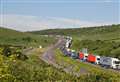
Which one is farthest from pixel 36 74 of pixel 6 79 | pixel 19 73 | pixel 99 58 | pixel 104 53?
pixel 104 53

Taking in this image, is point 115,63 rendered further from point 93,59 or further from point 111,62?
point 93,59

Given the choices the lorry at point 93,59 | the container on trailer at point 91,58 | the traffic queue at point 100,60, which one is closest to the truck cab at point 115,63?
the traffic queue at point 100,60

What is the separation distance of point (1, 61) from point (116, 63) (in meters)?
74.1

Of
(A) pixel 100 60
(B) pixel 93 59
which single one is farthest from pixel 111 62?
(B) pixel 93 59

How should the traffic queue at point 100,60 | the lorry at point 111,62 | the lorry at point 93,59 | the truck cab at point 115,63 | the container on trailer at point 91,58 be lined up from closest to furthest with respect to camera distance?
the truck cab at point 115,63, the lorry at point 111,62, the traffic queue at point 100,60, the lorry at point 93,59, the container on trailer at point 91,58

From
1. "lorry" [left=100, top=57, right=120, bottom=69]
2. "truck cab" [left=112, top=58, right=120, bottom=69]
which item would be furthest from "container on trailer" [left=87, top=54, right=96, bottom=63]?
"truck cab" [left=112, top=58, right=120, bottom=69]

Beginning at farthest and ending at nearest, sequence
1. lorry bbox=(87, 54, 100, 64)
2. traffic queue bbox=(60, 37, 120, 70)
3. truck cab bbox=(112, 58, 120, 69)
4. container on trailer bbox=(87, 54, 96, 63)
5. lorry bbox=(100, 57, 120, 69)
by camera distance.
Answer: container on trailer bbox=(87, 54, 96, 63) < lorry bbox=(87, 54, 100, 64) < traffic queue bbox=(60, 37, 120, 70) < lorry bbox=(100, 57, 120, 69) < truck cab bbox=(112, 58, 120, 69)

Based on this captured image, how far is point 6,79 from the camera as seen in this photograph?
1029 inches

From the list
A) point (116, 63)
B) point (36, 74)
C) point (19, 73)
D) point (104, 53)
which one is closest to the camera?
point (19, 73)

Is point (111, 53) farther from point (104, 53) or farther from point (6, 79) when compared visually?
point (6, 79)

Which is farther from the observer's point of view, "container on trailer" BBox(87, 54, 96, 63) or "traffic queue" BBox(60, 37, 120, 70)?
"container on trailer" BBox(87, 54, 96, 63)

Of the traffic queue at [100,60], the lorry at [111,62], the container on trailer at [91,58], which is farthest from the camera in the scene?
the container on trailer at [91,58]

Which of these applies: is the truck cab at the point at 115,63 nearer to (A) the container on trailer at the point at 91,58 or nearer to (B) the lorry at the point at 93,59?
(B) the lorry at the point at 93,59

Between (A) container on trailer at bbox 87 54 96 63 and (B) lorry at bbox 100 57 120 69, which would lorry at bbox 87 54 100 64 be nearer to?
(A) container on trailer at bbox 87 54 96 63
